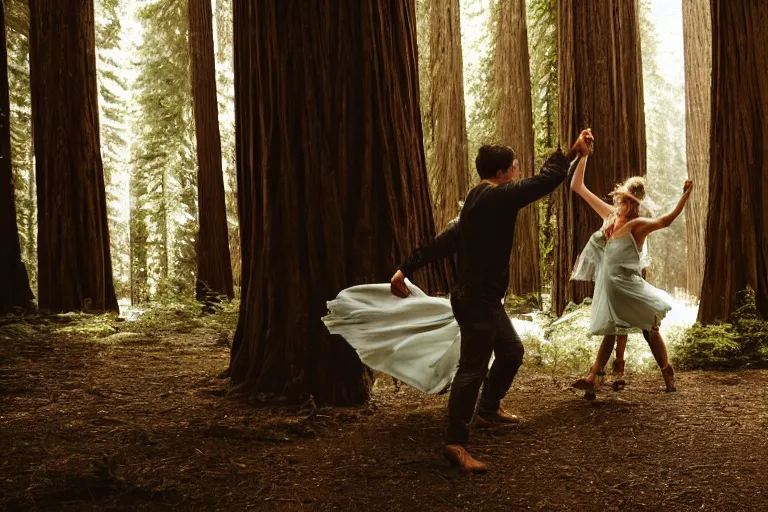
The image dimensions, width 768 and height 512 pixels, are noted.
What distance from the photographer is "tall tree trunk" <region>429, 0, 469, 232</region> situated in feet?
42.6

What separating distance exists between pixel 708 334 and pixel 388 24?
4.70 m

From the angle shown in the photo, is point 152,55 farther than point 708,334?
Yes

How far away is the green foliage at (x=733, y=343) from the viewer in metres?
7.03

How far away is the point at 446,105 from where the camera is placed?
1317 cm

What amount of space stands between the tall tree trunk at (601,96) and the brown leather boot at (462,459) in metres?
5.47

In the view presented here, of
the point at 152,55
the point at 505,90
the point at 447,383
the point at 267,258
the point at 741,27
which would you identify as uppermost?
the point at 152,55

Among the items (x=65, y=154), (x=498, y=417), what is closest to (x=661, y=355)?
(x=498, y=417)

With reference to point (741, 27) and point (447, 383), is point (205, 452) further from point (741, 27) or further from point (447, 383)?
point (741, 27)

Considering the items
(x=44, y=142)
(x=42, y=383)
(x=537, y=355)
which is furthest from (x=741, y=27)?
(x=44, y=142)

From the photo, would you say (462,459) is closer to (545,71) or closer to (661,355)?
(661,355)

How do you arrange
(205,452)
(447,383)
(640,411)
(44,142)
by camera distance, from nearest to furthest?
(205,452)
(447,383)
(640,411)
(44,142)

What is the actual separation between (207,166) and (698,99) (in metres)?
9.59

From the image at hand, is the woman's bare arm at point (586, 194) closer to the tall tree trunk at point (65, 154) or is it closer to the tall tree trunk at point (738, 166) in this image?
the tall tree trunk at point (738, 166)

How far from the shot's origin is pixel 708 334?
23.7ft
